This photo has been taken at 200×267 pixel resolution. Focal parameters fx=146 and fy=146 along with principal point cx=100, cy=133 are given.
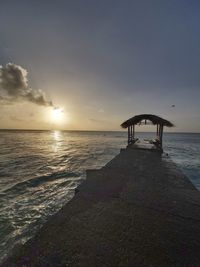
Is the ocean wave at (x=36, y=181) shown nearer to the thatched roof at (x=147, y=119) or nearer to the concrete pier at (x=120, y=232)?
the concrete pier at (x=120, y=232)

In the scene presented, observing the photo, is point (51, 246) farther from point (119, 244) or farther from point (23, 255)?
point (119, 244)

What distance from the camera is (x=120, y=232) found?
300 cm

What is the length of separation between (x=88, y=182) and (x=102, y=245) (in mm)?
3197

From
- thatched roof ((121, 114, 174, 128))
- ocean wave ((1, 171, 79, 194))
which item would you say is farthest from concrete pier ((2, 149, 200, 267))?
thatched roof ((121, 114, 174, 128))

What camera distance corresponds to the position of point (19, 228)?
4.98m

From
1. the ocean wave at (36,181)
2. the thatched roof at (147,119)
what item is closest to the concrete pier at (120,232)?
the ocean wave at (36,181)

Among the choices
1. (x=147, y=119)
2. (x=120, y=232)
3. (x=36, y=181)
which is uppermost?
(x=147, y=119)

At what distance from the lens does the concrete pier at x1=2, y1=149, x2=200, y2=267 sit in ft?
7.78

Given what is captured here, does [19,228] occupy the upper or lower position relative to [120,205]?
lower

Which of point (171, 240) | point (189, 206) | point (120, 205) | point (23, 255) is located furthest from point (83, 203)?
point (189, 206)

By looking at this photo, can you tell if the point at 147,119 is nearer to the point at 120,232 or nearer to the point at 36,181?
the point at 36,181

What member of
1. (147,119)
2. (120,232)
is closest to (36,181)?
(120,232)

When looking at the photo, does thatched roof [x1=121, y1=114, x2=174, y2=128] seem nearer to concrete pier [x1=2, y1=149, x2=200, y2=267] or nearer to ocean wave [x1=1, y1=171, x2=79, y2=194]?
ocean wave [x1=1, y1=171, x2=79, y2=194]

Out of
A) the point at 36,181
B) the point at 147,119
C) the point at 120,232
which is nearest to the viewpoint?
the point at 120,232
